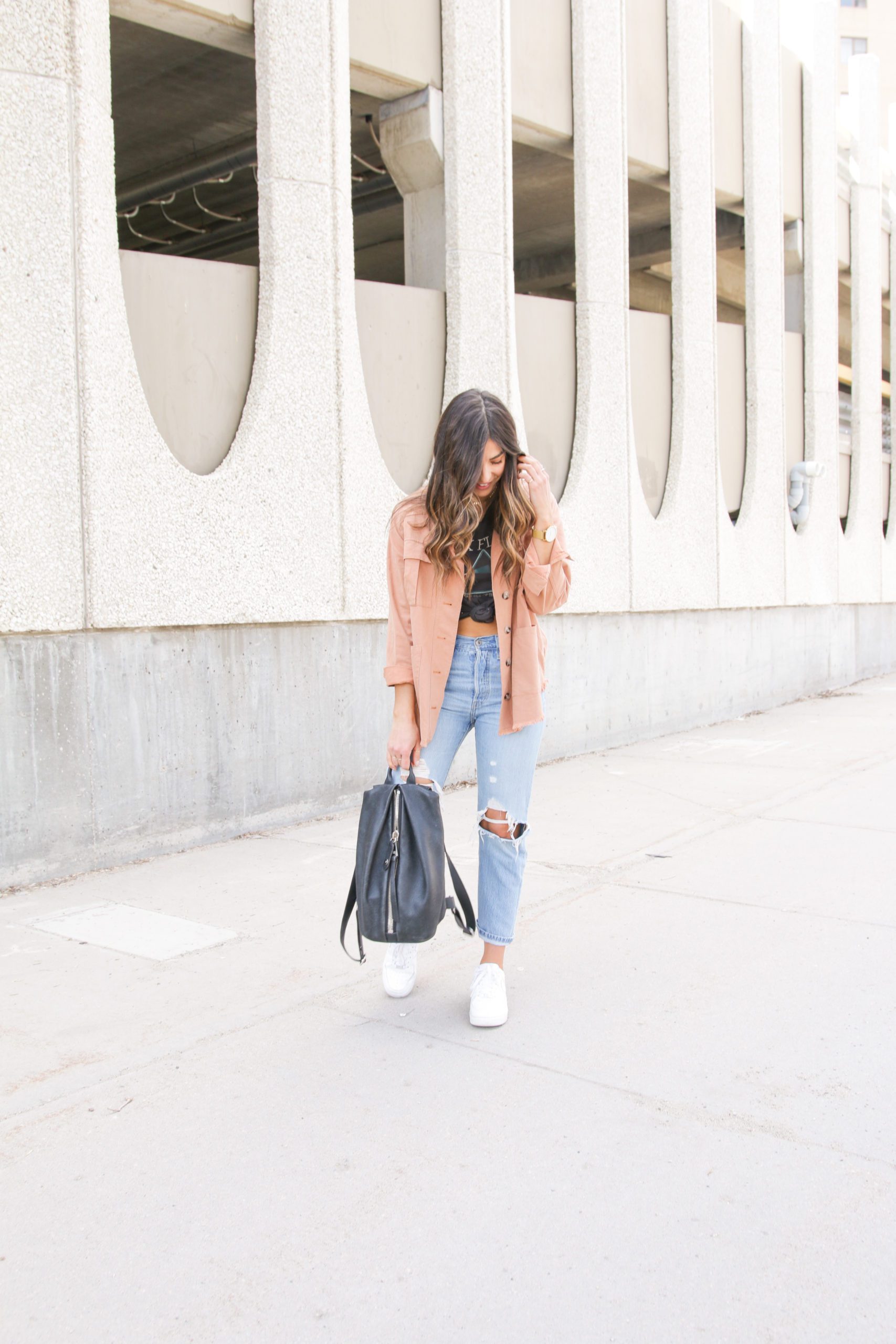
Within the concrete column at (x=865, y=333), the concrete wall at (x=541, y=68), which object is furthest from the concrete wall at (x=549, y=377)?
the concrete column at (x=865, y=333)

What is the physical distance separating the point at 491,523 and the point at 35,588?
2.60 meters

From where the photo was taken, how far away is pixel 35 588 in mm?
4977

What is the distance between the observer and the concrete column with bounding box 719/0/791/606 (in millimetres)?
10773

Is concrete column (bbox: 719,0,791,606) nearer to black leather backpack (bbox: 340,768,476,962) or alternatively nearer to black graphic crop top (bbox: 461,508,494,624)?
black graphic crop top (bbox: 461,508,494,624)

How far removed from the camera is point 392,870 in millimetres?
3145

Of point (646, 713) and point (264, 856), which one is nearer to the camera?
point (264, 856)

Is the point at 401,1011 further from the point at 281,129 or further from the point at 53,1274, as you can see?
the point at 281,129

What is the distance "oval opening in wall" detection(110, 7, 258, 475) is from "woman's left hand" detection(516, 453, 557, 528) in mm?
3010

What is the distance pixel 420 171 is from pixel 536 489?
4988mm

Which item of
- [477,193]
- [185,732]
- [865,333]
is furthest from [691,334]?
[185,732]

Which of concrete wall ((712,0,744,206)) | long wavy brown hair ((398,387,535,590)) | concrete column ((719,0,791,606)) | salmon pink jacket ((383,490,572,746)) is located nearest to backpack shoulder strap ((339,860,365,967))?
salmon pink jacket ((383,490,572,746))

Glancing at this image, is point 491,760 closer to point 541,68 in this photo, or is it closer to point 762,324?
point 541,68

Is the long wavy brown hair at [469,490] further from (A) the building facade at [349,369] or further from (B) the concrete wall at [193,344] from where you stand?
(B) the concrete wall at [193,344]

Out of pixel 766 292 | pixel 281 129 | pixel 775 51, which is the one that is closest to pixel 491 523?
pixel 281 129
